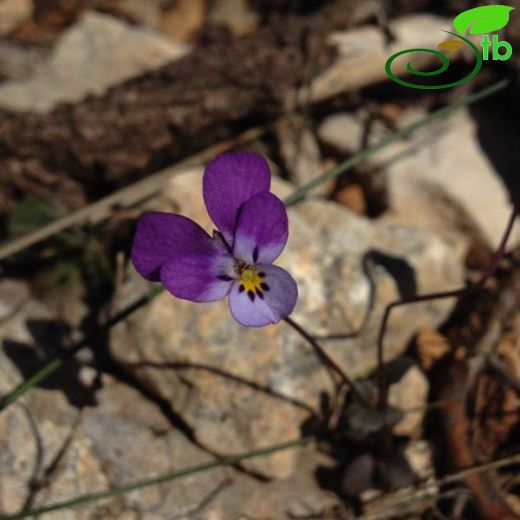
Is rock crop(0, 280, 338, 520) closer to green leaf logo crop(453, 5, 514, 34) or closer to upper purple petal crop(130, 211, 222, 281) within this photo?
upper purple petal crop(130, 211, 222, 281)

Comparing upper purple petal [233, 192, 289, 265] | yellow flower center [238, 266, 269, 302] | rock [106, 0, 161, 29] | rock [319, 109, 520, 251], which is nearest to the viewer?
upper purple petal [233, 192, 289, 265]

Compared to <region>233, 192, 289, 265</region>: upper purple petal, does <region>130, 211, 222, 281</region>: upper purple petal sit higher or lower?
higher

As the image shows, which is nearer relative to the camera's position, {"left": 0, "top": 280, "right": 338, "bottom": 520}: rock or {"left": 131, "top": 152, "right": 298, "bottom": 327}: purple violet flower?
{"left": 131, "top": 152, "right": 298, "bottom": 327}: purple violet flower

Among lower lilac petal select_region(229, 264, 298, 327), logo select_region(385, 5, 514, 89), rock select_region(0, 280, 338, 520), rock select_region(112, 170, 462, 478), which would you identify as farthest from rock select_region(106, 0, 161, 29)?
lower lilac petal select_region(229, 264, 298, 327)

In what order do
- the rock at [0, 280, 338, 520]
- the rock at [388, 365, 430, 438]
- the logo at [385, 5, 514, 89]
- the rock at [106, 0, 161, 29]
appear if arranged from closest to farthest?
the rock at [0, 280, 338, 520], the rock at [388, 365, 430, 438], the logo at [385, 5, 514, 89], the rock at [106, 0, 161, 29]

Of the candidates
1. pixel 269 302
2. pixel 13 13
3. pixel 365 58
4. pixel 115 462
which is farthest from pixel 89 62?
pixel 269 302

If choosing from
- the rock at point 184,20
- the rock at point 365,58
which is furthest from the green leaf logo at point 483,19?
the rock at point 184,20
